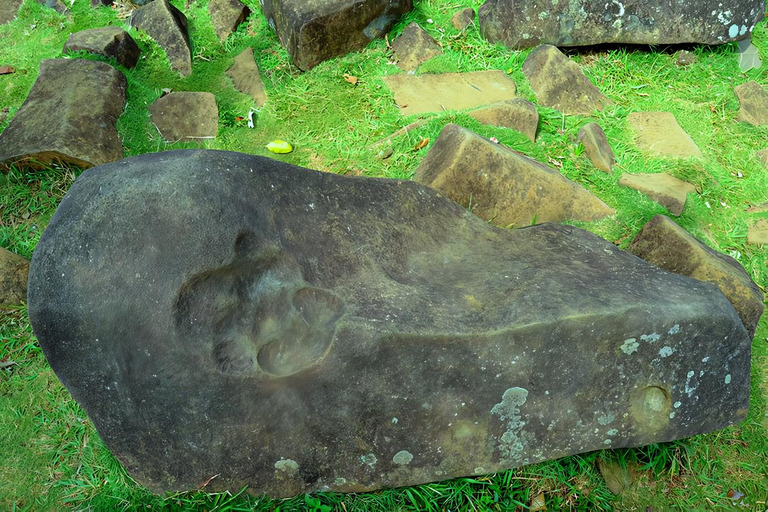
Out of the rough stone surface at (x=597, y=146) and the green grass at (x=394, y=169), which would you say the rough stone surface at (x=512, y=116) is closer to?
the green grass at (x=394, y=169)

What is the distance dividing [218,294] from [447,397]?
831 mm

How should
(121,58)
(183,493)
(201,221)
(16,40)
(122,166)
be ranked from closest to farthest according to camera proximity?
(201,221) → (122,166) → (183,493) → (121,58) → (16,40)

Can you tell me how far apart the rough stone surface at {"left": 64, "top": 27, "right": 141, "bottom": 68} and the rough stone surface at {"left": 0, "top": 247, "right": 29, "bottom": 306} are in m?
1.90

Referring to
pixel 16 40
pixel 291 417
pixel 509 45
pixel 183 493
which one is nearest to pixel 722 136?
pixel 509 45

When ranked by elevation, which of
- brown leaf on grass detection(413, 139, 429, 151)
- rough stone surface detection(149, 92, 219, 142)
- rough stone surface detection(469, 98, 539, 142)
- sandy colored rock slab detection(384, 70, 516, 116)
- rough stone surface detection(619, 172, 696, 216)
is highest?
rough stone surface detection(469, 98, 539, 142)

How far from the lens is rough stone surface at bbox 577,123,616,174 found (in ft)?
12.2

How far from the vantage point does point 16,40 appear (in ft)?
16.4

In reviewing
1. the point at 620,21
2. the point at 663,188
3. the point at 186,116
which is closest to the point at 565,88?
the point at 620,21

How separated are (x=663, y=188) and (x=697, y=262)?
0.87m

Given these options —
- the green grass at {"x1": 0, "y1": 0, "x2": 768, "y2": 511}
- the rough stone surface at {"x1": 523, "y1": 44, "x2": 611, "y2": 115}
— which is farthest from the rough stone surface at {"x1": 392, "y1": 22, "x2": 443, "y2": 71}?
the rough stone surface at {"x1": 523, "y1": 44, "x2": 611, "y2": 115}

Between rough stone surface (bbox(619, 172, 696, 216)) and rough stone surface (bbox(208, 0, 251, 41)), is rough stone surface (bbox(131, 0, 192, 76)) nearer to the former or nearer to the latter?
rough stone surface (bbox(208, 0, 251, 41))

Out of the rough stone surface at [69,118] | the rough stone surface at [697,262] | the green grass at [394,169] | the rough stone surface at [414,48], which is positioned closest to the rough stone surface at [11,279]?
the green grass at [394,169]

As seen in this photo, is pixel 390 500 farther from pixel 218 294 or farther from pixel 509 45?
pixel 509 45

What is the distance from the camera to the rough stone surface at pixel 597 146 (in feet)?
12.2
